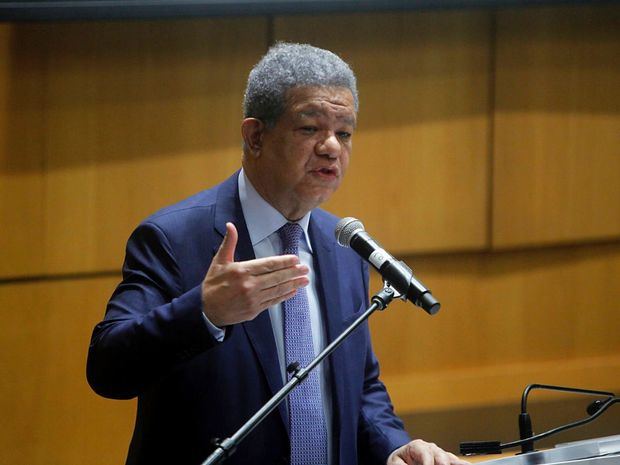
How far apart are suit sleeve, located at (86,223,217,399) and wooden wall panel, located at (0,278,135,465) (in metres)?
0.93

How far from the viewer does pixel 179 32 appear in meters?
2.44

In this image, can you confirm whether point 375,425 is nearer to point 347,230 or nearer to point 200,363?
point 200,363

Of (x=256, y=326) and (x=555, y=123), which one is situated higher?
(x=555, y=123)

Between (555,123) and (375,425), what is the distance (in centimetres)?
141

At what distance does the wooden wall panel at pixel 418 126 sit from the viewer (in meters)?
2.61

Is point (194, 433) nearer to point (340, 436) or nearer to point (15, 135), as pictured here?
point (340, 436)

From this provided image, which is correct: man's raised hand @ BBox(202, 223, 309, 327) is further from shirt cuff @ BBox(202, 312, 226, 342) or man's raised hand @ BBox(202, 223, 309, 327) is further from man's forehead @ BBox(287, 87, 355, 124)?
man's forehead @ BBox(287, 87, 355, 124)

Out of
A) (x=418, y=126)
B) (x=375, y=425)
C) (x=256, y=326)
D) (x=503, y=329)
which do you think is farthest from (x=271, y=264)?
(x=503, y=329)

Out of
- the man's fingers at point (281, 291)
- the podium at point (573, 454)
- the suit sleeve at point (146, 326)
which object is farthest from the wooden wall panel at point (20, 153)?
the podium at point (573, 454)

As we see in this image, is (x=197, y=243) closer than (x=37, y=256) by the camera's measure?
Yes

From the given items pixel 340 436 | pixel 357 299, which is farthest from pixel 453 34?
pixel 340 436

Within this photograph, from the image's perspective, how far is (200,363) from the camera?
156 centimetres

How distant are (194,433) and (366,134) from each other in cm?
129

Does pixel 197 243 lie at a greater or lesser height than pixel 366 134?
lesser
